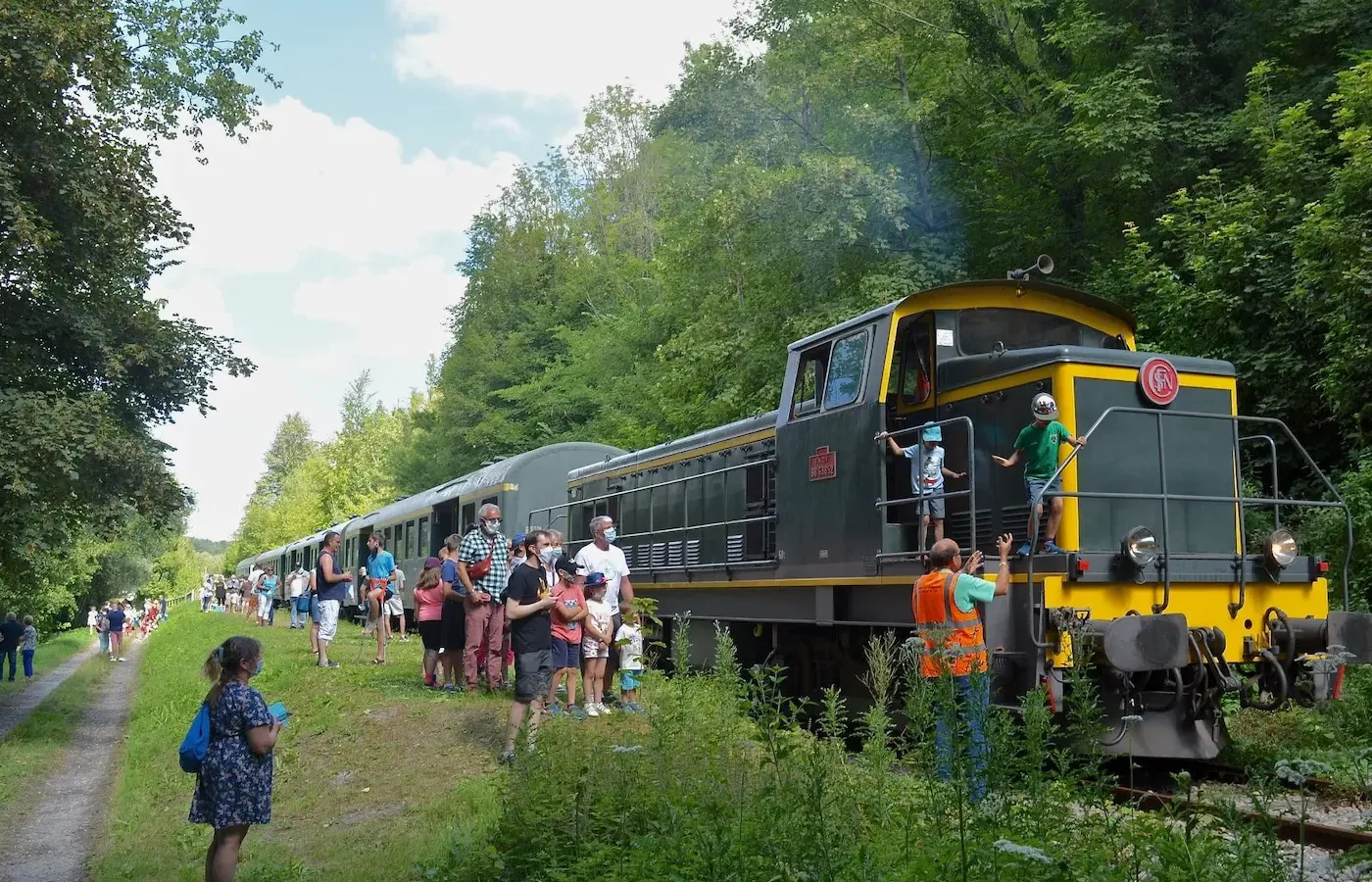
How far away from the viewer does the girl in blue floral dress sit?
6531 millimetres

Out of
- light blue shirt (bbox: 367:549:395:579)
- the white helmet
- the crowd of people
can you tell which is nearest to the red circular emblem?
the white helmet

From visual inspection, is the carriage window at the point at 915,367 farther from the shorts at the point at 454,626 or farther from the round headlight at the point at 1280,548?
the shorts at the point at 454,626

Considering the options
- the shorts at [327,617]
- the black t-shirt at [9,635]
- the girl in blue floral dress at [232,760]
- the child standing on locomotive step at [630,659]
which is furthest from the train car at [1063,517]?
the black t-shirt at [9,635]

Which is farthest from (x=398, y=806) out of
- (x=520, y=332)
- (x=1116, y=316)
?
(x=520, y=332)

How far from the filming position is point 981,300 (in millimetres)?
10625

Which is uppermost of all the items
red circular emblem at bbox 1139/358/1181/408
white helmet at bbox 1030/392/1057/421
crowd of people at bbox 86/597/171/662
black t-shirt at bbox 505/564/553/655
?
red circular emblem at bbox 1139/358/1181/408

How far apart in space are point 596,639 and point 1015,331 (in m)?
4.61

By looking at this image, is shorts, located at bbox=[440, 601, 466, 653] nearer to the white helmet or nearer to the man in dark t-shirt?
the man in dark t-shirt

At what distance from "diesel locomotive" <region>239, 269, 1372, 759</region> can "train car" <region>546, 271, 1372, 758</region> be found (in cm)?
2

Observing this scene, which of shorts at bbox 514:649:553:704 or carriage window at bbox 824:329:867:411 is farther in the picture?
carriage window at bbox 824:329:867:411

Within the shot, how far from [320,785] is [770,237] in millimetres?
16429

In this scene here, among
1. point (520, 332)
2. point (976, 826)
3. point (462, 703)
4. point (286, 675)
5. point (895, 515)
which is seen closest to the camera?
point (976, 826)

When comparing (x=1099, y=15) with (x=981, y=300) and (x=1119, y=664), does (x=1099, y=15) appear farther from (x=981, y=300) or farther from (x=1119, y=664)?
(x=1119, y=664)

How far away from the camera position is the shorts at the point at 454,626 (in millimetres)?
13570
